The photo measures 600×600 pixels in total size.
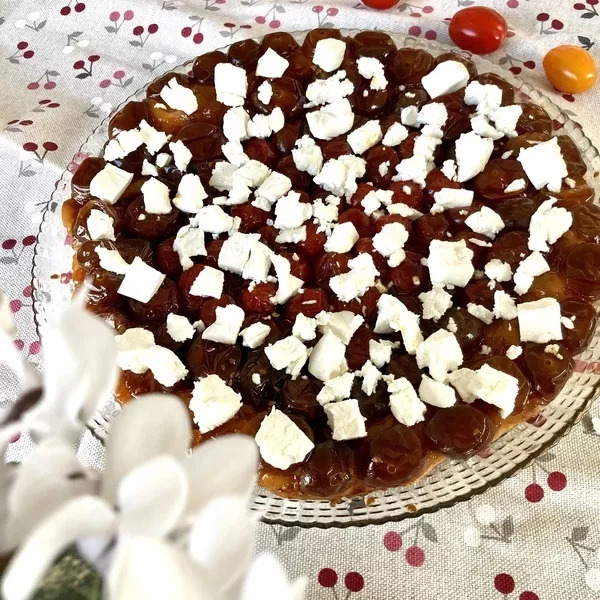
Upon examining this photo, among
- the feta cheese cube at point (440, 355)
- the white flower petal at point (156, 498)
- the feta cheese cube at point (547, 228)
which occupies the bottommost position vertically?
the feta cheese cube at point (440, 355)

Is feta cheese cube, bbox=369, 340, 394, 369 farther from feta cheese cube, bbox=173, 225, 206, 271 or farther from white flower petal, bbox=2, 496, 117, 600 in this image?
white flower petal, bbox=2, 496, 117, 600

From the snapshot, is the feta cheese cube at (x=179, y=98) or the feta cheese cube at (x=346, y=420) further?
the feta cheese cube at (x=179, y=98)

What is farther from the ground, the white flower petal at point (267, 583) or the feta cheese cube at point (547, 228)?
the white flower petal at point (267, 583)

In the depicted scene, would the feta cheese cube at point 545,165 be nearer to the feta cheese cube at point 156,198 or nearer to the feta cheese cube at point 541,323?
the feta cheese cube at point 541,323

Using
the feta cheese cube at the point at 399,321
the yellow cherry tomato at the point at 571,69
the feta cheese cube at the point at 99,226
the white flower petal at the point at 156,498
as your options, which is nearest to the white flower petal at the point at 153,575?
the white flower petal at the point at 156,498

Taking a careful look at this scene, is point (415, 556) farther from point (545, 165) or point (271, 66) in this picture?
point (271, 66)

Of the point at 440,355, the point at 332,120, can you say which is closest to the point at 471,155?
the point at 332,120

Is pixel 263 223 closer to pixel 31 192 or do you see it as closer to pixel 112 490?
pixel 31 192
